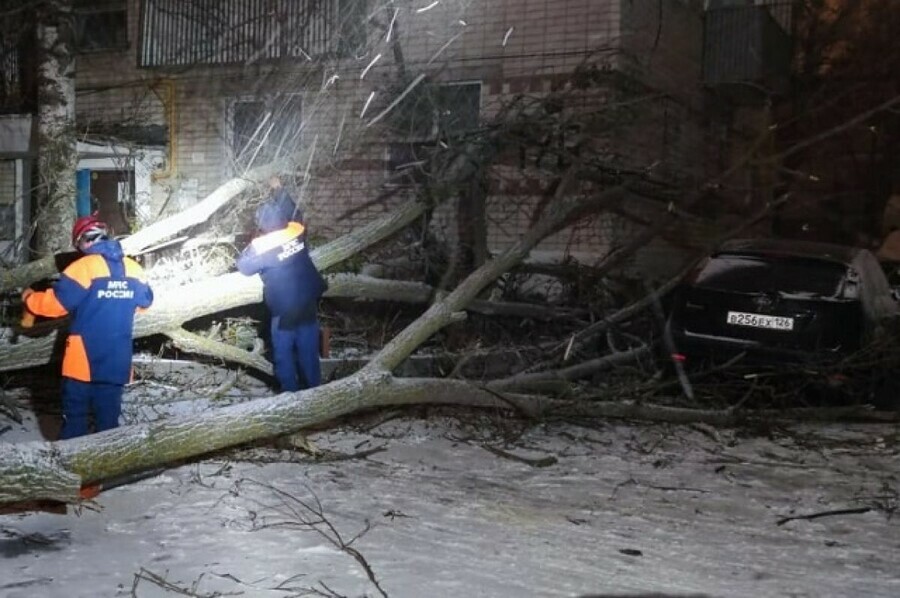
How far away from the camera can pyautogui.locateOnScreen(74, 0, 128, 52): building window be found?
564 inches

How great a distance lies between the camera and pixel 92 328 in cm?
543

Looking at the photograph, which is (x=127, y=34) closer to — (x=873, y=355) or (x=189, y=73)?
(x=189, y=73)

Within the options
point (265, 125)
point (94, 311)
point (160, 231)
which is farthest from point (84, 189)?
point (94, 311)

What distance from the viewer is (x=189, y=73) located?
13.6 m

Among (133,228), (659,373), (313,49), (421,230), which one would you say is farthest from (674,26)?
(133,228)

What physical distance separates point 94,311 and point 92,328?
0.10m

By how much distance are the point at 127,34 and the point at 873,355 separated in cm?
1146

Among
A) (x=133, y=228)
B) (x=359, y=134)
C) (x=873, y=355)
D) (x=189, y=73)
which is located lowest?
(x=873, y=355)

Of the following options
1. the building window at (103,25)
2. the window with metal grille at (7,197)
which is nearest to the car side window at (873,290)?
the building window at (103,25)

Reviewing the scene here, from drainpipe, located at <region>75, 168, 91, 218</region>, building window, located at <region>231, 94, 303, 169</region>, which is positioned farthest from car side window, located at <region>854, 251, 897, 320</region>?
drainpipe, located at <region>75, 168, 91, 218</region>

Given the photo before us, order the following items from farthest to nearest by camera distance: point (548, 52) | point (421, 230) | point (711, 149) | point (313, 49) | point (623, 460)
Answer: point (711, 149) → point (313, 49) → point (548, 52) → point (421, 230) → point (623, 460)

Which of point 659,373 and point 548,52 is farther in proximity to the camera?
point 548,52

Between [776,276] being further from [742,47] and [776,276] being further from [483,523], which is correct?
[742,47]

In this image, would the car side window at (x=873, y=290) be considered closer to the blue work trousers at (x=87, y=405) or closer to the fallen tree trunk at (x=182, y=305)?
the fallen tree trunk at (x=182, y=305)
